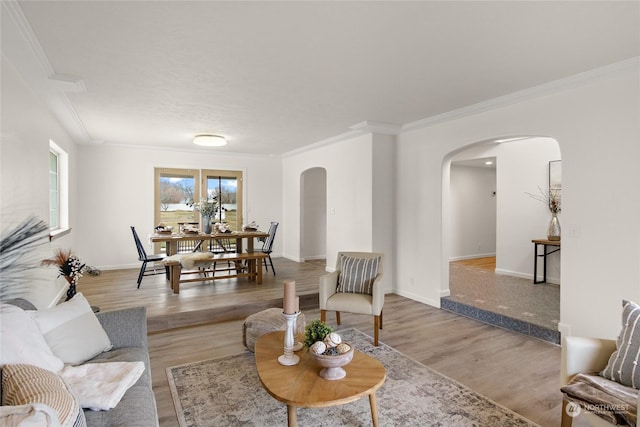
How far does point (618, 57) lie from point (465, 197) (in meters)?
5.55

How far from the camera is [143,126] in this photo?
5.20m

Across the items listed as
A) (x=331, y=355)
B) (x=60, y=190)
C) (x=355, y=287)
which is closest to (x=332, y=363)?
(x=331, y=355)

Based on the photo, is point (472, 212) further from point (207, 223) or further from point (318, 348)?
point (318, 348)

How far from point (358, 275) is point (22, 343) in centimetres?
286

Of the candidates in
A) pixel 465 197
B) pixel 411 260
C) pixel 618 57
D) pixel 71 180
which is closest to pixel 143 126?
pixel 71 180

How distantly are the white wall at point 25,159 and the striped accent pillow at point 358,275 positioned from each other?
8.89 ft

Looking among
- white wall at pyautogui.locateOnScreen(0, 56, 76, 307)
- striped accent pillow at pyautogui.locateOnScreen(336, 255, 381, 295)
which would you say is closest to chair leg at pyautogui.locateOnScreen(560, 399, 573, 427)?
striped accent pillow at pyautogui.locateOnScreen(336, 255, 381, 295)

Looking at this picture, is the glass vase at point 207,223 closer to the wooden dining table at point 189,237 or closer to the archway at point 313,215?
the wooden dining table at point 189,237

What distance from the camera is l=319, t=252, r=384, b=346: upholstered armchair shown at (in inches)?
138

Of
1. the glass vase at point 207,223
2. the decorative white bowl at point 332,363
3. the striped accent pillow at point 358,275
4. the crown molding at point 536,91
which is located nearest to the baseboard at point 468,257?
the crown molding at point 536,91

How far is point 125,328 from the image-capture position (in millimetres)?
2357

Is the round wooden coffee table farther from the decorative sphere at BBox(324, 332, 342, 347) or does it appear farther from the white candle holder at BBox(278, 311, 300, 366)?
the decorative sphere at BBox(324, 332, 342, 347)

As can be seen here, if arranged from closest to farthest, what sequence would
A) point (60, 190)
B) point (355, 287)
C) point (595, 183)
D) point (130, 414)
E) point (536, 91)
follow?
1. point (130, 414)
2. point (595, 183)
3. point (536, 91)
4. point (355, 287)
5. point (60, 190)

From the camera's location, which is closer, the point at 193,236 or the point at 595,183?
the point at 595,183
